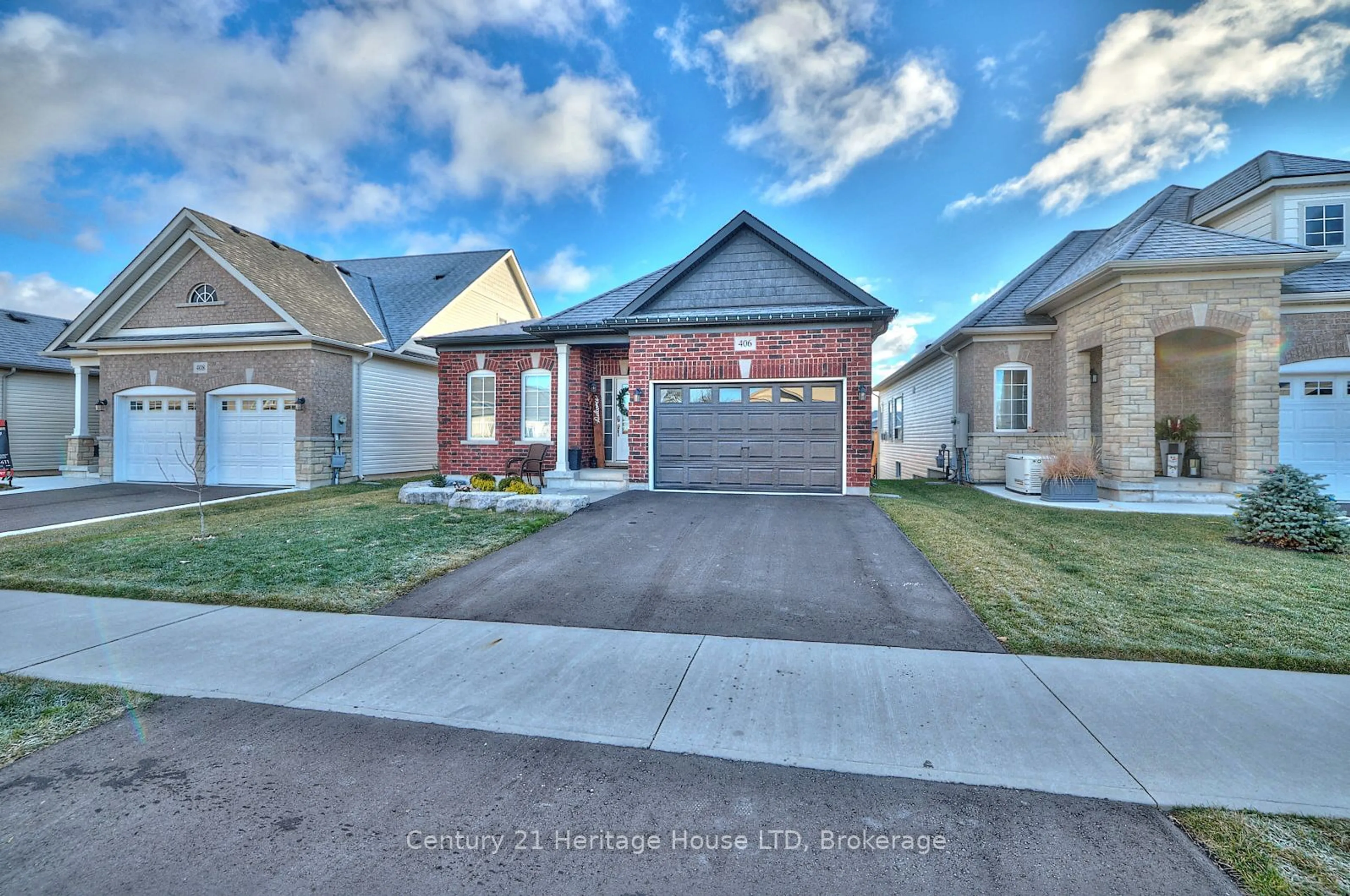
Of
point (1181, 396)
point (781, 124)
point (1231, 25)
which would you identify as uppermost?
point (781, 124)

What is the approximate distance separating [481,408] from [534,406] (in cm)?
156

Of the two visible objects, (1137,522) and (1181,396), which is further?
(1181,396)

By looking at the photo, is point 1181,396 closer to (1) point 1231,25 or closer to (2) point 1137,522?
(2) point 1137,522

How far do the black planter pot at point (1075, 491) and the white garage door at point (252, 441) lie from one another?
18.2 metres

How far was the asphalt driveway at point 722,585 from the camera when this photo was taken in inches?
188

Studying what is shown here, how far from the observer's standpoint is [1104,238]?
50.2 ft

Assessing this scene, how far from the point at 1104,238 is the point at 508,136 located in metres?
16.5

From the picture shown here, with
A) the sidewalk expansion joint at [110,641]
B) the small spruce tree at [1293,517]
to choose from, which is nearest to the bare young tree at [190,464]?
the sidewalk expansion joint at [110,641]

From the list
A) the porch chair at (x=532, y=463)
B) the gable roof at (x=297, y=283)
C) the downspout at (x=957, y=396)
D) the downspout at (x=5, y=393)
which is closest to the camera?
the porch chair at (x=532, y=463)

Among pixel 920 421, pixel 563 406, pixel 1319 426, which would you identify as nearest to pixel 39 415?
pixel 563 406

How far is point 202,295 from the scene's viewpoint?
612 inches

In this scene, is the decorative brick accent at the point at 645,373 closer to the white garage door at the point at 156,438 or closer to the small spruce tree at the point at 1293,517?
the small spruce tree at the point at 1293,517

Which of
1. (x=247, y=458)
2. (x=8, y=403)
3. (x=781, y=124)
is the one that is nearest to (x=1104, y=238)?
(x=781, y=124)

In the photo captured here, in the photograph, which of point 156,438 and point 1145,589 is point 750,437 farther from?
point 156,438
